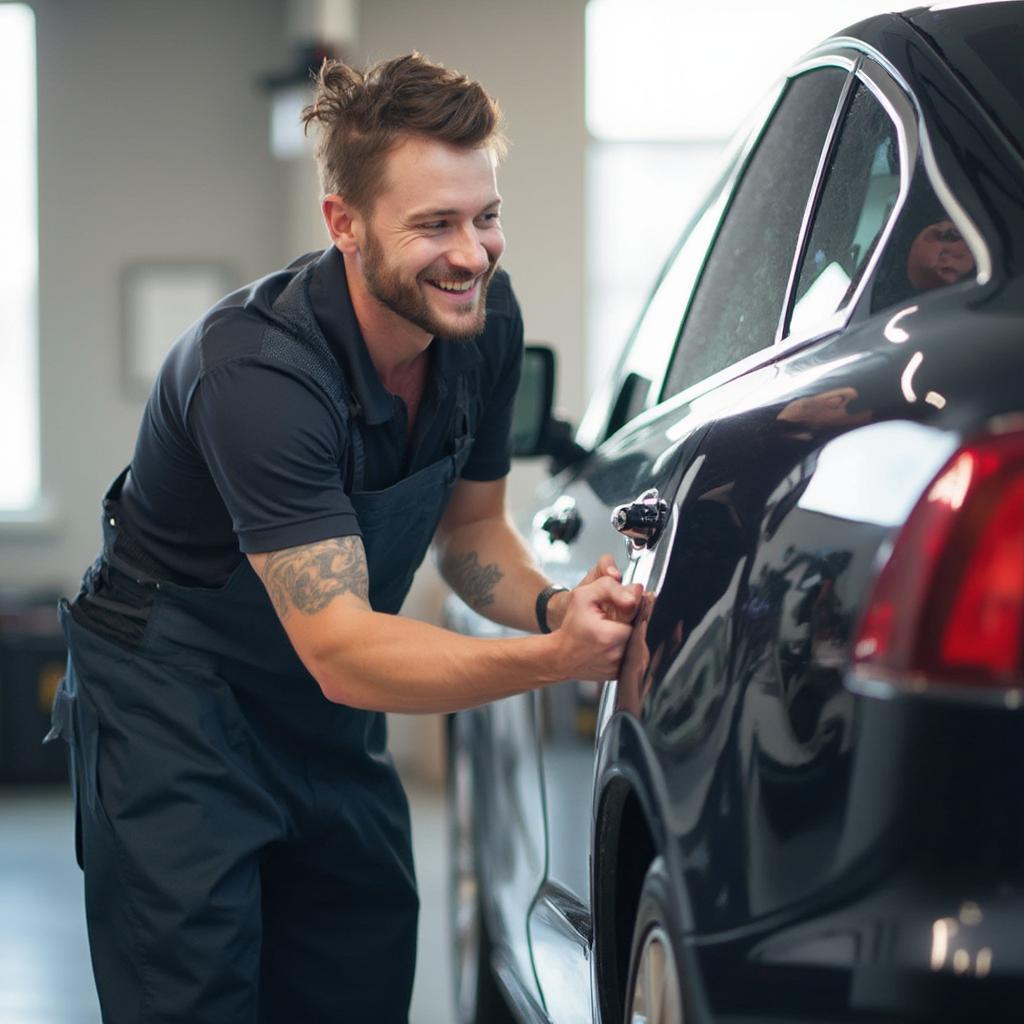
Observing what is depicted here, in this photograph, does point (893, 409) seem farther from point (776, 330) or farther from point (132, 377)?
point (132, 377)

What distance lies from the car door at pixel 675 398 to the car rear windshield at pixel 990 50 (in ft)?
0.45

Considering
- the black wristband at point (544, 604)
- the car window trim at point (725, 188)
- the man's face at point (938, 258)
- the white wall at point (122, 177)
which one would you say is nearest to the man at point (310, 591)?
the black wristband at point (544, 604)

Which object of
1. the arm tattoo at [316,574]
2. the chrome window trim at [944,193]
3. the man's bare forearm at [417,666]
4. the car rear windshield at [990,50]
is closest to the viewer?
the chrome window trim at [944,193]

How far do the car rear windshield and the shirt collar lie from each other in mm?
727

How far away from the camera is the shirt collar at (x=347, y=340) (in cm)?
202

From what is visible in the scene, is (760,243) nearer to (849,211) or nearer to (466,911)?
(849,211)

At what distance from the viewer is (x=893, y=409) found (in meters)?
1.16

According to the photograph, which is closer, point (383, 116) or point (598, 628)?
point (598, 628)

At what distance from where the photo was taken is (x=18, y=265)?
760cm

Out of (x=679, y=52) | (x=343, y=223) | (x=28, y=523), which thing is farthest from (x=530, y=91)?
(x=343, y=223)

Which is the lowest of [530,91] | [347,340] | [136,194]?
[347,340]

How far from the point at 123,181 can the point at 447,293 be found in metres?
5.74

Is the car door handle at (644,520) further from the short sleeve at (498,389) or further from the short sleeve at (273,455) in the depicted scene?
the short sleeve at (498,389)

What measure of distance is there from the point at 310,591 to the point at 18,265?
6257 millimetres
